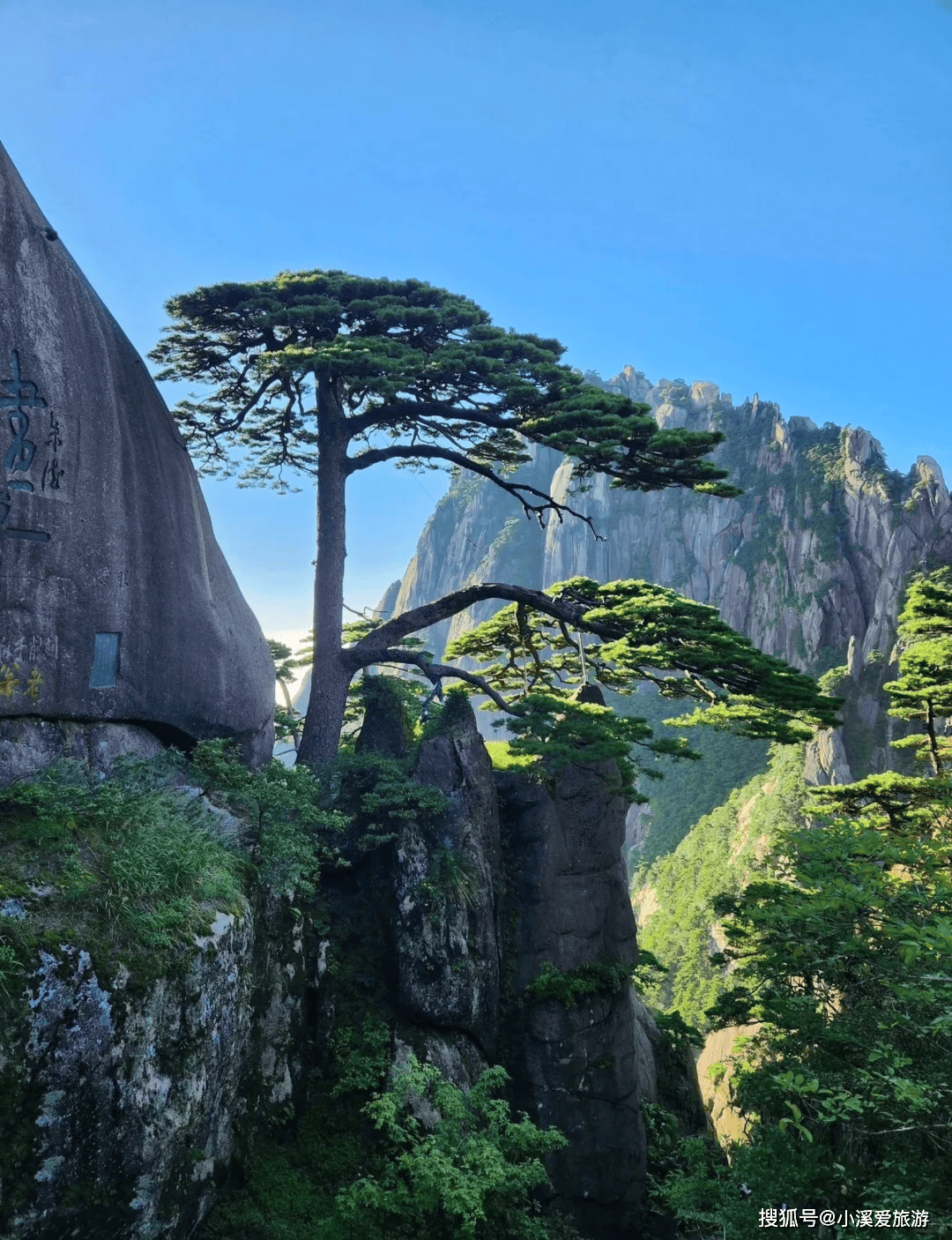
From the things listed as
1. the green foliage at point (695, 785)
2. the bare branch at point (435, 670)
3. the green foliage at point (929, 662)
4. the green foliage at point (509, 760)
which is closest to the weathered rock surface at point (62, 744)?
the bare branch at point (435, 670)

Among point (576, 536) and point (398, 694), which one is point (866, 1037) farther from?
point (576, 536)

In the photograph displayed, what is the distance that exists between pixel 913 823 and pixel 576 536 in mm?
92527

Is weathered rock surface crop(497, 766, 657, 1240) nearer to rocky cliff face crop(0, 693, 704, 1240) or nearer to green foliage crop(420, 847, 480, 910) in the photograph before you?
rocky cliff face crop(0, 693, 704, 1240)

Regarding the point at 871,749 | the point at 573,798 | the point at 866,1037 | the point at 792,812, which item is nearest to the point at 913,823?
the point at 573,798

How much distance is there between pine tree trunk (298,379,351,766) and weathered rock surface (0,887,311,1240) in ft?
19.9

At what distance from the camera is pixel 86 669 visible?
29.5ft

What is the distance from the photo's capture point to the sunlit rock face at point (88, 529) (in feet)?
28.1

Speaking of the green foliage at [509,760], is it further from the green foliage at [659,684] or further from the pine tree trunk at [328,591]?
the pine tree trunk at [328,591]

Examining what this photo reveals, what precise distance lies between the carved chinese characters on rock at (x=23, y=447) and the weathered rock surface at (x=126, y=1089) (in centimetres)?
464

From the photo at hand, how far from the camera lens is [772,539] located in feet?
209

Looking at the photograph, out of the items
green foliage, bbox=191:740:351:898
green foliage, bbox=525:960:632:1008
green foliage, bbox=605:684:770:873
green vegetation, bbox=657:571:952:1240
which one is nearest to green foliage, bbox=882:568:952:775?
green vegetation, bbox=657:571:952:1240

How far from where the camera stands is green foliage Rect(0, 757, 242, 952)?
6.59m

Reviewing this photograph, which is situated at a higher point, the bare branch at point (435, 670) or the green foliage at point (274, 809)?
the bare branch at point (435, 670)

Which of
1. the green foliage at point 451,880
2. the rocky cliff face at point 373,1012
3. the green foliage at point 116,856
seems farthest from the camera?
the green foliage at point 451,880
